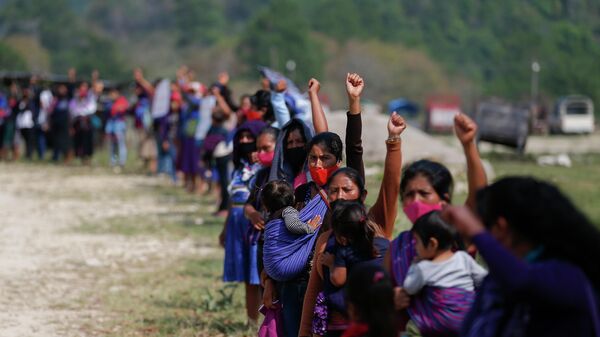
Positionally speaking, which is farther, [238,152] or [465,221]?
[238,152]

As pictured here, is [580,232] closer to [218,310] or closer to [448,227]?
[448,227]

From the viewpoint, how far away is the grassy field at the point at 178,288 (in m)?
9.11

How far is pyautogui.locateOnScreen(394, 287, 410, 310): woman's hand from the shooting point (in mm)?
4625

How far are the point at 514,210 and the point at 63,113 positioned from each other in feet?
85.3

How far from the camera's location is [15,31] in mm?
141250

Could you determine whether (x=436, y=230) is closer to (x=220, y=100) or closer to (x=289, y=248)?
(x=289, y=248)

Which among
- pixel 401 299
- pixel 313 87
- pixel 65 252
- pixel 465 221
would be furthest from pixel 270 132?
pixel 65 252

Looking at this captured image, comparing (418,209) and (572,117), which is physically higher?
(418,209)

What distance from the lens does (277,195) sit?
21.7ft

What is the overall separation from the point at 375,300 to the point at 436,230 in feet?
1.27

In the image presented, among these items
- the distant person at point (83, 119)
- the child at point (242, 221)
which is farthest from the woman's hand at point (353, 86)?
the distant person at point (83, 119)

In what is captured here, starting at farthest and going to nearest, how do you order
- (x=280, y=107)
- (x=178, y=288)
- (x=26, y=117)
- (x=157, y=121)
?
(x=26, y=117)
(x=157, y=121)
(x=178, y=288)
(x=280, y=107)

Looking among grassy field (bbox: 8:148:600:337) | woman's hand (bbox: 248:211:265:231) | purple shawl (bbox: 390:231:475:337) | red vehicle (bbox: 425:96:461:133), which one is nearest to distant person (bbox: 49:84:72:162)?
grassy field (bbox: 8:148:600:337)

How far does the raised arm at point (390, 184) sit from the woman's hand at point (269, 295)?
3.98 ft
